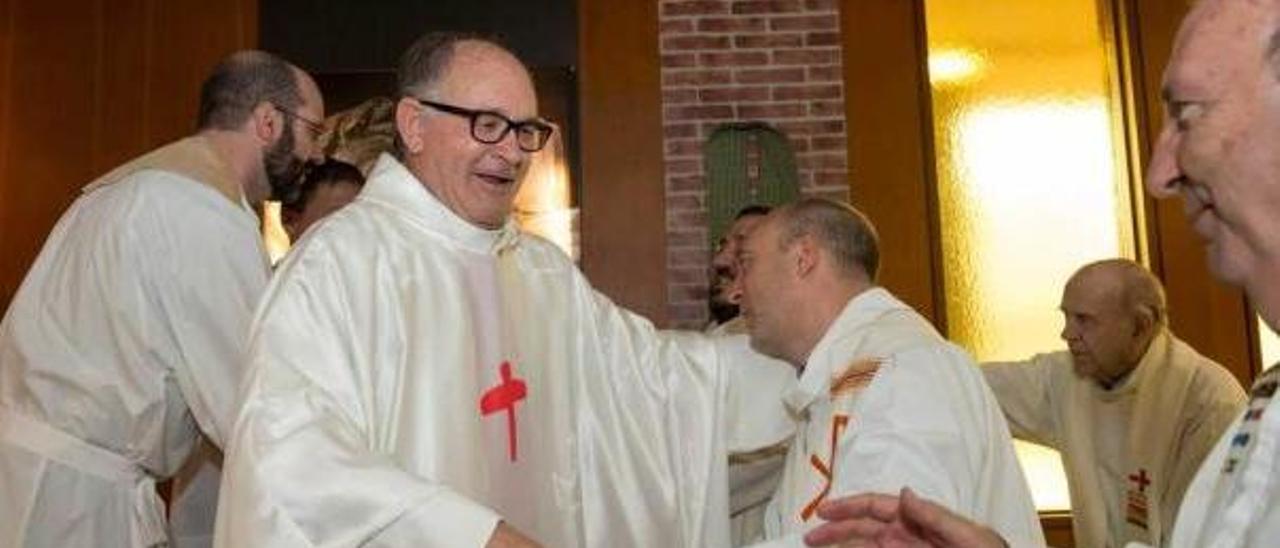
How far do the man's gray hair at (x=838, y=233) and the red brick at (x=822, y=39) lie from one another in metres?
2.33

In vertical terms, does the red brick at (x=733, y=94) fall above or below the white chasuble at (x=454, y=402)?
above

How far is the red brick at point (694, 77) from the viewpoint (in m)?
4.93

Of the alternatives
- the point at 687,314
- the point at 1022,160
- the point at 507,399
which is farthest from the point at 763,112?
the point at 507,399

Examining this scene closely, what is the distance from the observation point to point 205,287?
9.09ft

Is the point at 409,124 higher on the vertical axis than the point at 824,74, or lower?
lower

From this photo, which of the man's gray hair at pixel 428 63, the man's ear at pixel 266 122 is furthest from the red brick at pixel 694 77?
the man's gray hair at pixel 428 63

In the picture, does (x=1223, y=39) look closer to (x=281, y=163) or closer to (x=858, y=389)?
(x=858, y=389)

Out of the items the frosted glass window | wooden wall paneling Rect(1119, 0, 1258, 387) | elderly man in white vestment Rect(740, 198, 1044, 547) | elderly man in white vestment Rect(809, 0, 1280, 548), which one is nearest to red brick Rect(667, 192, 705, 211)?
the frosted glass window

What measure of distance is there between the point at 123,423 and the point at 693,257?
2.41 m

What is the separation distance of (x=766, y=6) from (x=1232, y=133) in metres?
3.78

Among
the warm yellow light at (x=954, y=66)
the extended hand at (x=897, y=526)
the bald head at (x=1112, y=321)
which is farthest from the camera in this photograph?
the warm yellow light at (x=954, y=66)

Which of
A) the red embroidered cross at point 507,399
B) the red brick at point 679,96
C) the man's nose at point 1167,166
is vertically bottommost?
the red embroidered cross at point 507,399

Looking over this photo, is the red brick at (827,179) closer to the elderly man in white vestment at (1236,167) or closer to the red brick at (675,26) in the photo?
the red brick at (675,26)

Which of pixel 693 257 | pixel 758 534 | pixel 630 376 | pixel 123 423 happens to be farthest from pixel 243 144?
pixel 693 257
